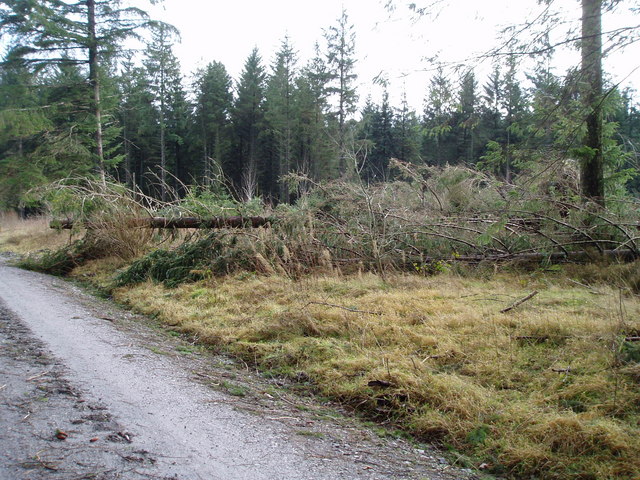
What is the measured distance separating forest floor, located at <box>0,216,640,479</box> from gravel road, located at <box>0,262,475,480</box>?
27cm

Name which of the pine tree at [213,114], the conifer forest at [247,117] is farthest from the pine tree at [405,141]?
the pine tree at [213,114]

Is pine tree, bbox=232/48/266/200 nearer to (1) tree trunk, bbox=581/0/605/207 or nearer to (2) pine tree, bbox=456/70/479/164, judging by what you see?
(2) pine tree, bbox=456/70/479/164

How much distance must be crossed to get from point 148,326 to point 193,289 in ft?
5.29

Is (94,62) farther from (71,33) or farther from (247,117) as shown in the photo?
(247,117)

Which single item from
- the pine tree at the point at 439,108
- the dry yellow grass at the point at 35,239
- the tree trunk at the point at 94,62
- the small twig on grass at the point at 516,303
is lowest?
the small twig on grass at the point at 516,303

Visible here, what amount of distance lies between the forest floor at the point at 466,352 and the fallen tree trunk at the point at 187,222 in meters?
Answer: 2.33

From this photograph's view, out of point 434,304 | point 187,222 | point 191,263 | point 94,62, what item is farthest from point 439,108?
point 94,62

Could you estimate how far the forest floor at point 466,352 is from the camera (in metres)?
2.76

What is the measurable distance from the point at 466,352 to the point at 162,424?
263cm

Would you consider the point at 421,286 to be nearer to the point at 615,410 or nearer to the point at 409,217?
the point at 409,217

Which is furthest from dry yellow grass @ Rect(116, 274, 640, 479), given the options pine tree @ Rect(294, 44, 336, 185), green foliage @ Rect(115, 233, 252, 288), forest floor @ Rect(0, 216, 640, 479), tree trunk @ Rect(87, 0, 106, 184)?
pine tree @ Rect(294, 44, 336, 185)

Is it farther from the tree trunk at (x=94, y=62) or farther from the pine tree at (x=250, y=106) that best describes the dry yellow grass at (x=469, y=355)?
the pine tree at (x=250, y=106)

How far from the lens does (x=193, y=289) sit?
7.35m

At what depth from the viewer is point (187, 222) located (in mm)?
9508
